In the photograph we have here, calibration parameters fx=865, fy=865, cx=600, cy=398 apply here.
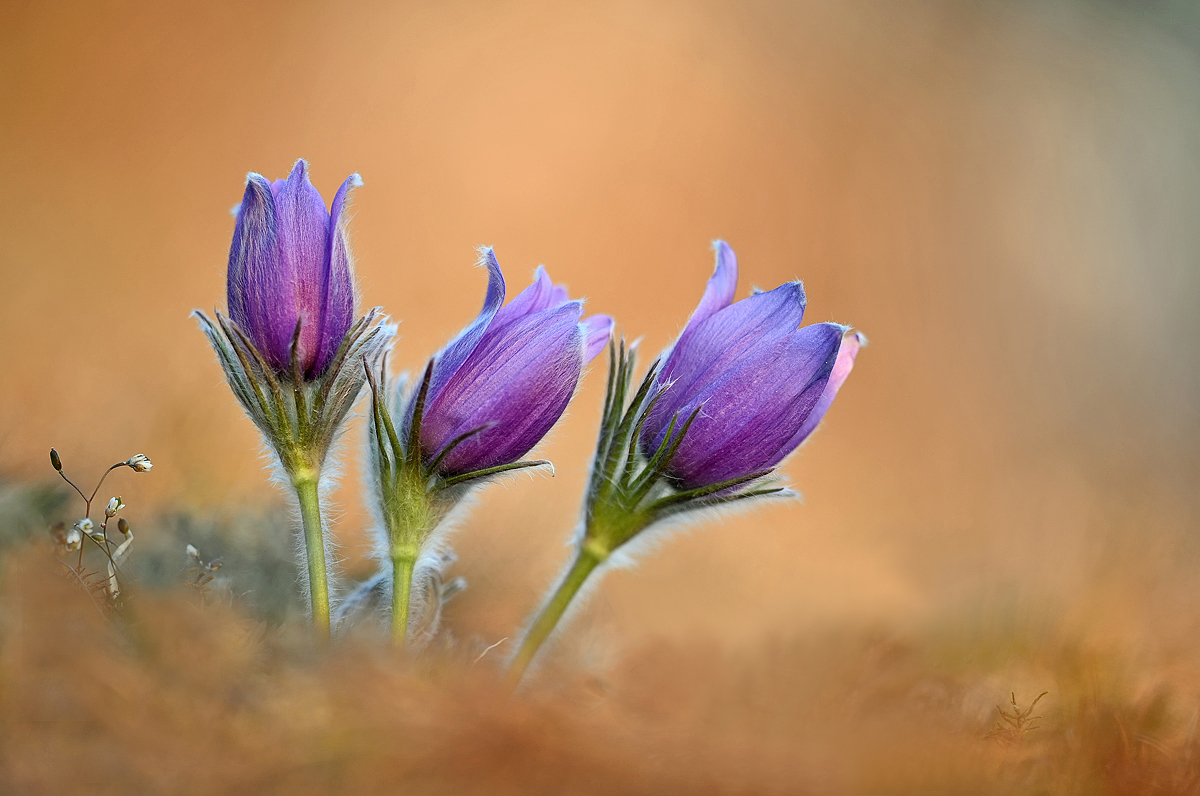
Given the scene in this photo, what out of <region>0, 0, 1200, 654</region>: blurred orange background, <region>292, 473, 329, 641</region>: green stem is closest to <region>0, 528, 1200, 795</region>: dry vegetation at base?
<region>292, 473, 329, 641</region>: green stem

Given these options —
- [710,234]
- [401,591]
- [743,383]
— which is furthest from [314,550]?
[710,234]

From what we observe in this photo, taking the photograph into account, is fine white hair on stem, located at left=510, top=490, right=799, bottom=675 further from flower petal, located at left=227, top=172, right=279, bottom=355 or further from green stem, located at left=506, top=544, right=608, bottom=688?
flower petal, located at left=227, top=172, right=279, bottom=355

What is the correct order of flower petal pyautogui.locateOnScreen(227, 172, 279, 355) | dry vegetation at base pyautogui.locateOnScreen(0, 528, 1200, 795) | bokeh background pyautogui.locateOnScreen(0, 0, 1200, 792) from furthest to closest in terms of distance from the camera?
bokeh background pyautogui.locateOnScreen(0, 0, 1200, 792) < flower petal pyautogui.locateOnScreen(227, 172, 279, 355) < dry vegetation at base pyautogui.locateOnScreen(0, 528, 1200, 795)

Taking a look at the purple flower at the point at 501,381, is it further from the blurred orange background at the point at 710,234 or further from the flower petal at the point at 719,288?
the blurred orange background at the point at 710,234

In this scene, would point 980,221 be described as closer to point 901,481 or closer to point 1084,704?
point 901,481

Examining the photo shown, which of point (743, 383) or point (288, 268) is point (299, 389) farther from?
point (743, 383)
